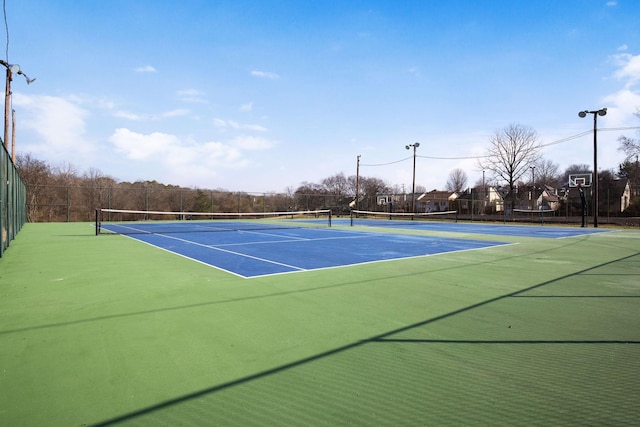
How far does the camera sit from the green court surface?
2.57m

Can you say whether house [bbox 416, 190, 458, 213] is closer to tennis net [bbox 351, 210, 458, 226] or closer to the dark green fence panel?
tennis net [bbox 351, 210, 458, 226]

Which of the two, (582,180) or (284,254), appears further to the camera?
(582,180)

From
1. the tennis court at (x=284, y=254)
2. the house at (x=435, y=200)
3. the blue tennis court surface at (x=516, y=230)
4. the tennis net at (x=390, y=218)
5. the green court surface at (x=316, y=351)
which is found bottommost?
the green court surface at (x=316, y=351)

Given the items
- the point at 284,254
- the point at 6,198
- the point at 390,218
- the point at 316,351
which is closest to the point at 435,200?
the point at 390,218

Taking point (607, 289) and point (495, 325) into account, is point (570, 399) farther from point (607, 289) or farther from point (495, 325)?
point (607, 289)

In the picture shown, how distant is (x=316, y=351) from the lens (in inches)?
141

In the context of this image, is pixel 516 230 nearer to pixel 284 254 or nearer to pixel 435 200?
pixel 284 254

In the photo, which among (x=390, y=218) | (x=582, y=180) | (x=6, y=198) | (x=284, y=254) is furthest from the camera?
(x=390, y=218)

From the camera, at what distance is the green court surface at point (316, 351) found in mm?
2572

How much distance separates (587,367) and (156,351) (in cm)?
390

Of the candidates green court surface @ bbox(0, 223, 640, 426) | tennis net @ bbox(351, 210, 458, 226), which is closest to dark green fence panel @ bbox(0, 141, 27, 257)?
green court surface @ bbox(0, 223, 640, 426)

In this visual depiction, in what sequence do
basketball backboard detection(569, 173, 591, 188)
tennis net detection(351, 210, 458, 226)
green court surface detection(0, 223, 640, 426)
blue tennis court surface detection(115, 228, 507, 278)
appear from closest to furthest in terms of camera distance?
green court surface detection(0, 223, 640, 426)
blue tennis court surface detection(115, 228, 507, 278)
basketball backboard detection(569, 173, 591, 188)
tennis net detection(351, 210, 458, 226)

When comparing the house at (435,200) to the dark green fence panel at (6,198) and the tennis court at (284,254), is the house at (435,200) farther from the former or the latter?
the dark green fence panel at (6,198)

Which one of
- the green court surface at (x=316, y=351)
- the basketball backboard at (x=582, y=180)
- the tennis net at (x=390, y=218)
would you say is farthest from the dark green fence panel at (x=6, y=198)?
the basketball backboard at (x=582, y=180)
